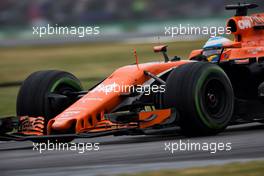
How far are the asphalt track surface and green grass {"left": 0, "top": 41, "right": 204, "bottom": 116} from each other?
661 centimetres

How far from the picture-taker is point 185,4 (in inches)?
1679

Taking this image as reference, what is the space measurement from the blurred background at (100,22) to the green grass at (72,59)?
0.04m

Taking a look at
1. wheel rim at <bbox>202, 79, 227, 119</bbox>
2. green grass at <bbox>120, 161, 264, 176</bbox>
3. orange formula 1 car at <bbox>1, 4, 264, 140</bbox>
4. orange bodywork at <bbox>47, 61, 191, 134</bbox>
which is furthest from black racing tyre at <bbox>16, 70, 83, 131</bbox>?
green grass at <bbox>120, 161, 264, 176</bbox>

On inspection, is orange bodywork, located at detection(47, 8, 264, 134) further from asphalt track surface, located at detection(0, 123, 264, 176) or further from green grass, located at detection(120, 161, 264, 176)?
green grass, located at detection(120, 161, 264, 176)

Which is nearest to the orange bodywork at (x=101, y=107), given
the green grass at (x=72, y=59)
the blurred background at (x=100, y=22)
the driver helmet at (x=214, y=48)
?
the driver helmet at (x=214, y=48)

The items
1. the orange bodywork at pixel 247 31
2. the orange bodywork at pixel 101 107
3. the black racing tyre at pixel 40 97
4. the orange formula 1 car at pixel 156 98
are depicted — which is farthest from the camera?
the orange bodywork at pixel 247 31

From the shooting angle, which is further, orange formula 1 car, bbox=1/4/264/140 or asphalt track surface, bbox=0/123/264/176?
orange formula 1 car, bbox=1/4/264/140

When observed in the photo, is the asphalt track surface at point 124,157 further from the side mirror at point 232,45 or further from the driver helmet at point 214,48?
the driver helmet at point 214,48

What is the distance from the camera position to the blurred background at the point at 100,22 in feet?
120

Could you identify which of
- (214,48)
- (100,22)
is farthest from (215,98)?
(100,22)

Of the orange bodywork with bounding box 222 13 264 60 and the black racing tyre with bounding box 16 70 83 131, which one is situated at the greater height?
the orange bodywork with bounding box 222 13 264 60

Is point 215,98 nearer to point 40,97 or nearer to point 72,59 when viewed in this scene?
point 40,97

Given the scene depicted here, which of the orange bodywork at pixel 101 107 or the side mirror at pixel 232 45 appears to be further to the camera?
the side mirror at pixel 232 45

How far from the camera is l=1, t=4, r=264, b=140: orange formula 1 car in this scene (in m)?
10.6
